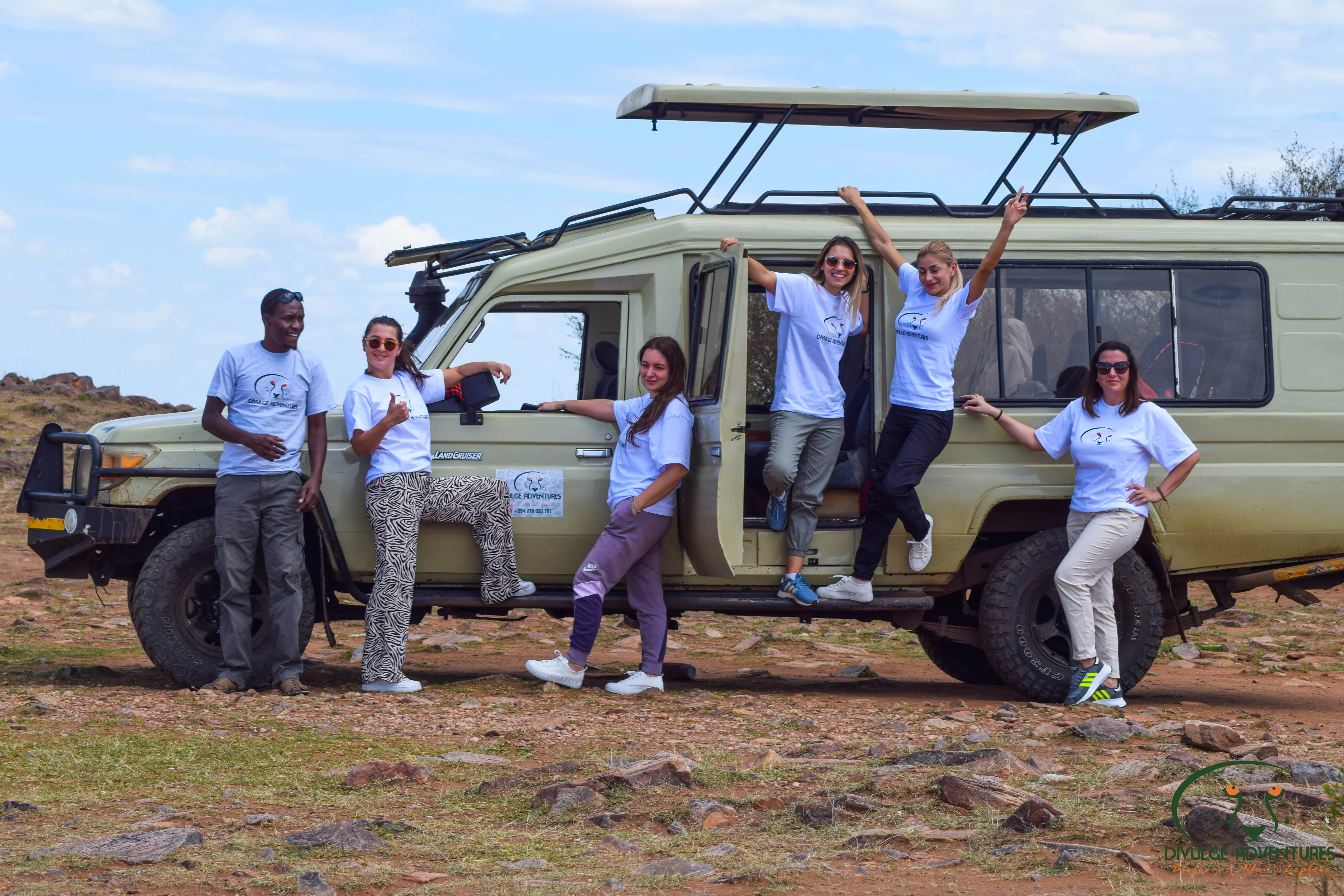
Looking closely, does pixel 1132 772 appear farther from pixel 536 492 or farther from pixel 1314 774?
pixel 536 492

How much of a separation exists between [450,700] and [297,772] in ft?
5.45

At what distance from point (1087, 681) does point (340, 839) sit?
4222mm

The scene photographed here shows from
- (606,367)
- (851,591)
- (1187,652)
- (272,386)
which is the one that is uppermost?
(606,367)

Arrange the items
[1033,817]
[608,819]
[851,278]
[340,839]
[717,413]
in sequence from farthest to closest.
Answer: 1. [851,278]
2. [717,413]
3. [608,819]
4. [1033,817]
5. [340,839]

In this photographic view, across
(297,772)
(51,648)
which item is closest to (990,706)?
(297,772)

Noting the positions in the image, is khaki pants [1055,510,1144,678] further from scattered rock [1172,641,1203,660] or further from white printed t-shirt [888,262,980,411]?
scattered rock [1172,641,1203,660]

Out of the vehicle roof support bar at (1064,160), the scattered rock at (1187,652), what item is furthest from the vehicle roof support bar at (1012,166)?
the scattered rock at (1187,652)

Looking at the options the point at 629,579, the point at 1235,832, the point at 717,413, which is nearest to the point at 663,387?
the point at 717,413

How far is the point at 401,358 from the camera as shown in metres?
7.00

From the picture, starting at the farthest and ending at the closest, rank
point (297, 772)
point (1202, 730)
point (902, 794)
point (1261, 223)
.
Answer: point (1261, 223) < point (1202, 730) < point (297, 772) < point (902, 794)

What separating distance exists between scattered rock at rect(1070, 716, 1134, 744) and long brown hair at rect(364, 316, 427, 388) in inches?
137

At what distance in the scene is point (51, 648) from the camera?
916cm

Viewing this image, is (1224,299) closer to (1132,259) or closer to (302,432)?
(1132,259)

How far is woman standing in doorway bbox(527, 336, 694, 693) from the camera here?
22.1ft
